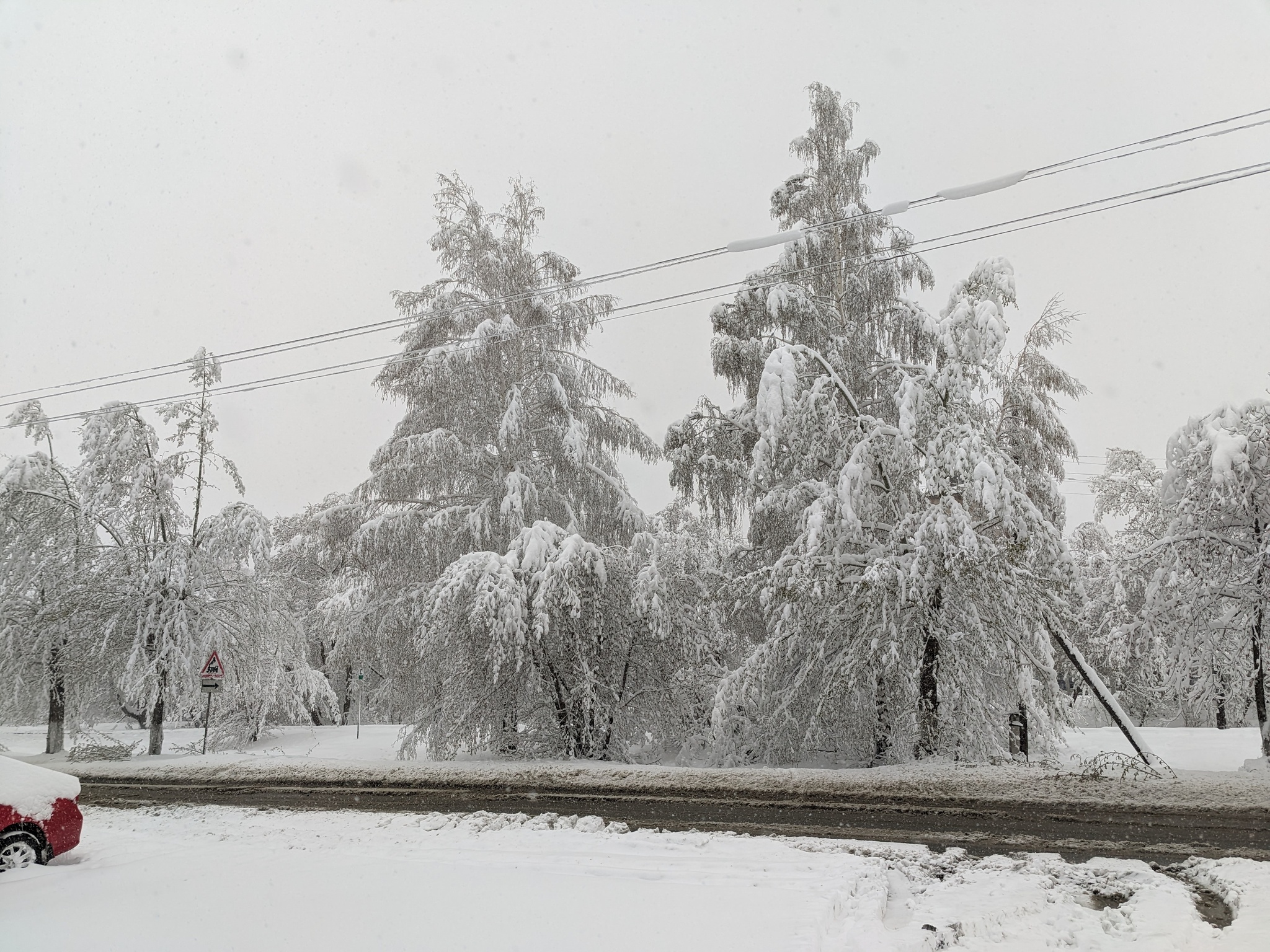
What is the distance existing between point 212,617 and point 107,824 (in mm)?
9987

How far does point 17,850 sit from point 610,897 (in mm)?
5853

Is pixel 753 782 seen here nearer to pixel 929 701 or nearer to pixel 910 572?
pixel 929 701

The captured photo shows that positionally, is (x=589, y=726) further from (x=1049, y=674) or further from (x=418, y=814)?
(x=1049, y=674)

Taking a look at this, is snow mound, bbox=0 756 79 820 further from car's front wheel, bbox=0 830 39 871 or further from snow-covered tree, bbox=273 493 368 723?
snow-covered tree, bbox=273 493 368 723

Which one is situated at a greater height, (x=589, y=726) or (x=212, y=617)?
(x=212, y=617)

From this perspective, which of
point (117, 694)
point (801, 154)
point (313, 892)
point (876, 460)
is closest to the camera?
point (313, 892)

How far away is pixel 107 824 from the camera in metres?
11.2

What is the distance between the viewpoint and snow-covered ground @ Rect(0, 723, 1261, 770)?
60.0 ft

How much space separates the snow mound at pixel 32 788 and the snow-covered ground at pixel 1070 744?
32.5 ft

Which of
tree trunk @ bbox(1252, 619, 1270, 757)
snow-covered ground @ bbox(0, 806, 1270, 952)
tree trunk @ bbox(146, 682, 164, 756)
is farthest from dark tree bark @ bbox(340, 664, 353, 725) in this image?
tree trunk @ bbox(1252, 619, 1270, 757)

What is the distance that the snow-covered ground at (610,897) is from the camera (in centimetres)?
572

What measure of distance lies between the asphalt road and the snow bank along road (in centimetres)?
3

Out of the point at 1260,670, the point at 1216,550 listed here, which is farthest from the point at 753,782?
the point at 1260,670

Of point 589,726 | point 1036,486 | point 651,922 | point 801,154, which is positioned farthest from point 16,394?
point 1036,486
